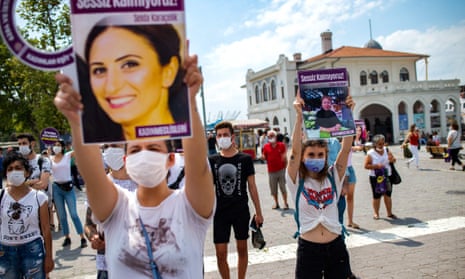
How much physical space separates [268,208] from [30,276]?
6.65 metres

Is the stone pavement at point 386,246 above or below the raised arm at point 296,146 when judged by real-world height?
below

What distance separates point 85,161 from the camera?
180 centimetres

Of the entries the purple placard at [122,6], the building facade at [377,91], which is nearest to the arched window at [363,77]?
the building facade at [377,91]

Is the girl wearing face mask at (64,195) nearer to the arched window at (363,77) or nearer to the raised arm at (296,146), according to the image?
the raised arm at (296,146)

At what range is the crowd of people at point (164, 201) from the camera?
1.88 meters

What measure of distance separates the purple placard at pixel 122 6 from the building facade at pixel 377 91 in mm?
35012

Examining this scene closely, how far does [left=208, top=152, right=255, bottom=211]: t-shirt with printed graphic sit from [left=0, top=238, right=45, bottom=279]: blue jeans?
6.84 ft

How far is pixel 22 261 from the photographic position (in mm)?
3736

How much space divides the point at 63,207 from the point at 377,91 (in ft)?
111

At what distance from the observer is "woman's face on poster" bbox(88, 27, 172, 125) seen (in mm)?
1671

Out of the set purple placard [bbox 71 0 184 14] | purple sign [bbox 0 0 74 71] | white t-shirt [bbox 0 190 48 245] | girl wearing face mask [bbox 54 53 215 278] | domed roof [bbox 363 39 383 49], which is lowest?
white t-shirt [bbox 0 190 48 245]

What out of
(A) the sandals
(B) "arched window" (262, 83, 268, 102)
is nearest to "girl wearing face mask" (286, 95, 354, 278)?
(A) the sandals

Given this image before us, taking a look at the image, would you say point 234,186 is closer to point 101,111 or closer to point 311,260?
point 311,260

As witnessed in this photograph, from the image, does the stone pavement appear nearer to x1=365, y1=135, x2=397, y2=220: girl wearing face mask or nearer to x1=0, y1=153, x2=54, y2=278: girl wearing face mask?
→ x1=365, y1=135, x2=397, y2=220: girl wearing face mask
